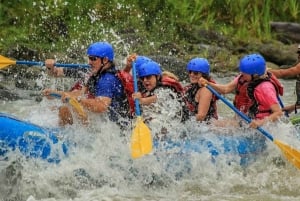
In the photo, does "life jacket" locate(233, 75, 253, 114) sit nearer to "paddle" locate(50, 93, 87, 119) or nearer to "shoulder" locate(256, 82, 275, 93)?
"shoulder" locate(256, 82, 275, 93)

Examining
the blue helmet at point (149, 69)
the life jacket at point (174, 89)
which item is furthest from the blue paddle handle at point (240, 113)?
the blue helmet at point (149, 69)

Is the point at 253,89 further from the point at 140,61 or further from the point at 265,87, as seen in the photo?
the point at 140,61

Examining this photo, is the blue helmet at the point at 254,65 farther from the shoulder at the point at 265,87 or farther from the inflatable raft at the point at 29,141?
the inflatable raft at the point at 29,141

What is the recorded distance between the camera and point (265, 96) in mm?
6996

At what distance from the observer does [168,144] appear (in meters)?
6.58

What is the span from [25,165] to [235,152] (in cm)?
198

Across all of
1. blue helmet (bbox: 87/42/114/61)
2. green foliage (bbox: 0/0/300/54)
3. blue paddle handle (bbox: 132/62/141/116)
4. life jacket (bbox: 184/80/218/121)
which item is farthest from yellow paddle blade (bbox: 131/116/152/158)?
green foliage (bbox: 0/0/300/54)

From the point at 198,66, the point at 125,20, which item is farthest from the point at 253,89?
the point at 125,20

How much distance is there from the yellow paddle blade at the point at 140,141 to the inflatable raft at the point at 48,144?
294 millimetres

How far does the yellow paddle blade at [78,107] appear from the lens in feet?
21.7

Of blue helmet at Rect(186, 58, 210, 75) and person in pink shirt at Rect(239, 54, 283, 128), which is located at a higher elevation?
blue helmet at Rect(186, 58, 210, 75)

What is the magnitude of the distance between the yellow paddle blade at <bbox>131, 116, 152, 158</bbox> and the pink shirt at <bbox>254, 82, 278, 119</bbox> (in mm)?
1301

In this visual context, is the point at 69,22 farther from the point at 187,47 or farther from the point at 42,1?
the point at 187,47

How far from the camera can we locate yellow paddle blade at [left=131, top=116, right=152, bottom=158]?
20.1 ft
